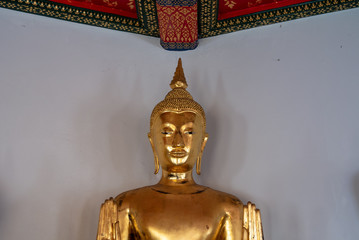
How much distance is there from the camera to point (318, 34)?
Result: 194cm

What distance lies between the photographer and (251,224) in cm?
154

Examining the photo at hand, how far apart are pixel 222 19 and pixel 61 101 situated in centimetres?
102

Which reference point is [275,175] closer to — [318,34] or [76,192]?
[318,34]

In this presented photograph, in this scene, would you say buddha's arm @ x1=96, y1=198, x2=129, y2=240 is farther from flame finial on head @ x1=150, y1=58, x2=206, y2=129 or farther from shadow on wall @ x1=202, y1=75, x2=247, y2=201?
shadow on wall @ x1=202, y1=75, x2=247, y2=201

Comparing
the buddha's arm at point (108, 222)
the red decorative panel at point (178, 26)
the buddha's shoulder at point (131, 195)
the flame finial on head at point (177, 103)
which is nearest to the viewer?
the buddha's arm at point (108, 222)

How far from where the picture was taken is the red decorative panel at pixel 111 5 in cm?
197

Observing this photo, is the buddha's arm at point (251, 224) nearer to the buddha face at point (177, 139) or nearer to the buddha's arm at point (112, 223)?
the buddha face at point (177, 139)

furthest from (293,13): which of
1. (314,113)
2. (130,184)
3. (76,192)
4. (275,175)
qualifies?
(76,192)

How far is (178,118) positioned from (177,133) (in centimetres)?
7

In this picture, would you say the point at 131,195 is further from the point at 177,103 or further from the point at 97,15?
the point at 97,15

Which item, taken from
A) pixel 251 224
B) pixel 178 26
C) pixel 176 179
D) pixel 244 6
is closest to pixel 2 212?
pixel 176 179

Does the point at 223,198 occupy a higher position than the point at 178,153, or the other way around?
the point at 178,153

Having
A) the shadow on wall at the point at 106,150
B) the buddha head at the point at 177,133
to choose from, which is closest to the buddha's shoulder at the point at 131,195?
the buddha head at the point at 177,133

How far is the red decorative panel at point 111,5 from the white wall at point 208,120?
133 mm
